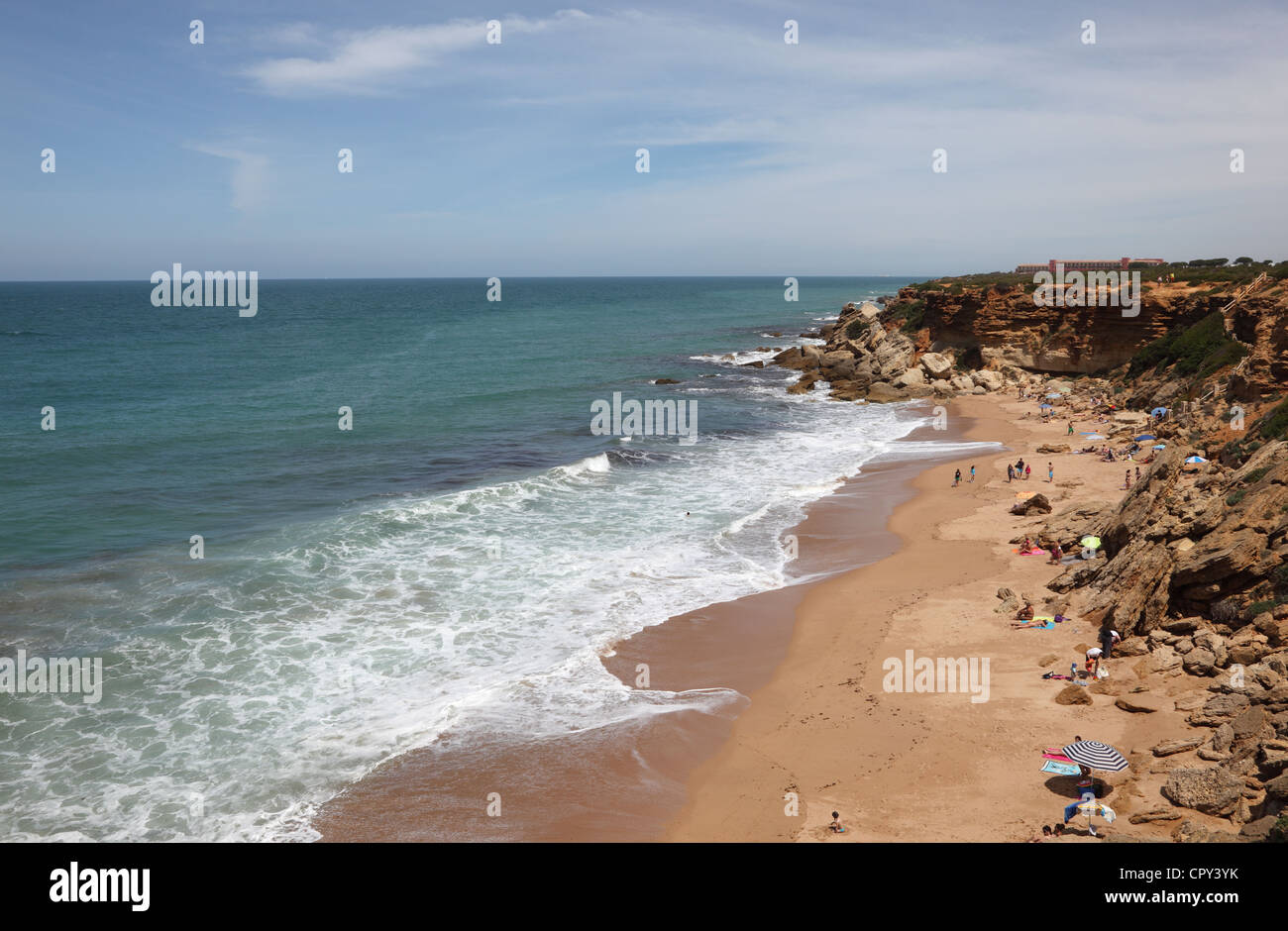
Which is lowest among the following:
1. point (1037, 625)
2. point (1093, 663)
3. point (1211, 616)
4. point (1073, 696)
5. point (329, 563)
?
point (1073, 696)

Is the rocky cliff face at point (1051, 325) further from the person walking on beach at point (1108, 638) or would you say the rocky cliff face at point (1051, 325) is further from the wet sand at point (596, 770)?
the wet sand at point (596, 770)

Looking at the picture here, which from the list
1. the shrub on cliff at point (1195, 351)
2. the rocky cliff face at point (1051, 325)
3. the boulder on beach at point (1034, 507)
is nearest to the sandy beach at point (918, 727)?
the boulder on beach at point (1034, 507)

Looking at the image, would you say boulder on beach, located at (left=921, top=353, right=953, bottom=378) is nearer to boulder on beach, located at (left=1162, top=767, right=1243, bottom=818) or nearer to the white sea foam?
the white sea foam

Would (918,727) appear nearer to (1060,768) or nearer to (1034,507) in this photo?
(1060,768)

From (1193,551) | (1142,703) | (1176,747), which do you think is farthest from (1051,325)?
(1176,747)

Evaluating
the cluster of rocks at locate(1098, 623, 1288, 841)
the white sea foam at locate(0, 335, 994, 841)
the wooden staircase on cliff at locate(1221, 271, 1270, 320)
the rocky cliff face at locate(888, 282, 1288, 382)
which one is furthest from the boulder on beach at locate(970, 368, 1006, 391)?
the cluster of rocks at locate(1098, 623, 1288, 841)
